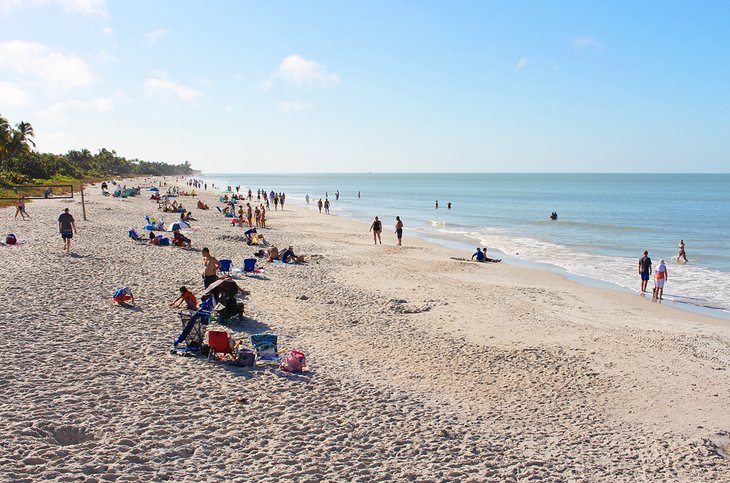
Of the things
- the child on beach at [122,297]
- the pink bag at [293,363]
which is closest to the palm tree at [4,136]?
the child on beach at [122,297]

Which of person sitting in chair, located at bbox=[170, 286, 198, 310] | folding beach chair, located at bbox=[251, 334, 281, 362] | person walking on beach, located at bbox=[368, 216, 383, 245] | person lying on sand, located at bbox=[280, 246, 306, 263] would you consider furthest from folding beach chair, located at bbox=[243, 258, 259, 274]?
person walking on beach, located at bbox=[368, 216, 383, 245]

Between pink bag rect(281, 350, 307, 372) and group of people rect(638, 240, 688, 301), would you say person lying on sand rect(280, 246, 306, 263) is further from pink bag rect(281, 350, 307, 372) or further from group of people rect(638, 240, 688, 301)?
group of people rect(638, 240, 688, 301)

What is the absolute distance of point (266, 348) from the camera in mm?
9188

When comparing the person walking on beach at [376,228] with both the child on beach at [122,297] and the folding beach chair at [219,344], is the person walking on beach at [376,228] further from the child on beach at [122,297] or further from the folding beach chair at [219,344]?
the folding beach chair at [219,344]

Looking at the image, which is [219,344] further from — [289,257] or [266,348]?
[289,257]

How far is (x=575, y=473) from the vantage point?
628 centimetres

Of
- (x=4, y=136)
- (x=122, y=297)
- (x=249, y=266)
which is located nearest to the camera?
(x=122, y=297)

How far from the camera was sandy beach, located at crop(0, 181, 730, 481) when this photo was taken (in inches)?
240

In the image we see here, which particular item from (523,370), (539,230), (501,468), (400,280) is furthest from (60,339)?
(539,230)

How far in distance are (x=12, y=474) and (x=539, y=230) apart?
37050 millimetres

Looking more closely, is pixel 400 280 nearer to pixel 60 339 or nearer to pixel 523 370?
pixel 523 370

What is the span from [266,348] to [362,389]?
1923mm

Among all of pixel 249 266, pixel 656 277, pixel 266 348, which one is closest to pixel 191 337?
pixel 266 348

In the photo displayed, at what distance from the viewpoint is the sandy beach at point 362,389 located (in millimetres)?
6098
